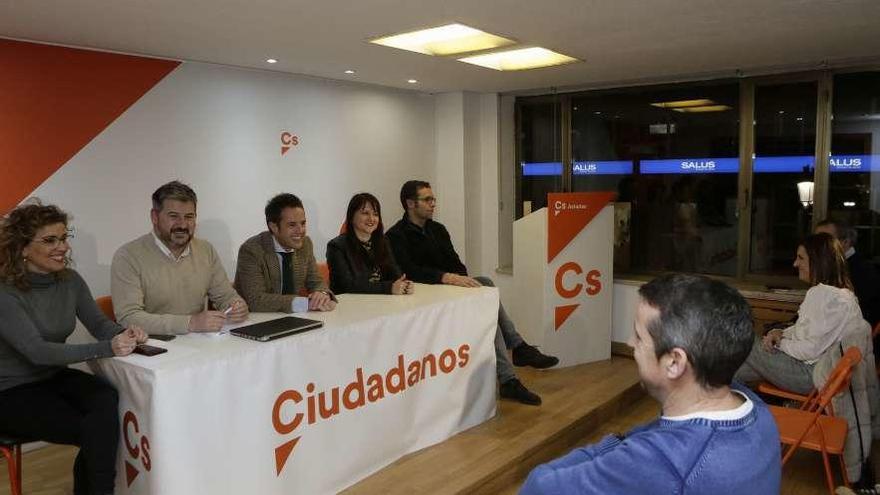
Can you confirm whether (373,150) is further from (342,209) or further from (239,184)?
(239,184)

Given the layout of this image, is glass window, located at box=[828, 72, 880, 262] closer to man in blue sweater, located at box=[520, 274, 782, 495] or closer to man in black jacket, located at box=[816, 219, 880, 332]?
man in black jacket, located at box=[816, 219, 880, 332]

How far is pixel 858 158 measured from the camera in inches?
191

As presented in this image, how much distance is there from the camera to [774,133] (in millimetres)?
5164

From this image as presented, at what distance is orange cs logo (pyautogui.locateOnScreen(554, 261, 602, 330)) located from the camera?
502 cm

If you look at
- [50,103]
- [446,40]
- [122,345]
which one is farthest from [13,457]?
[446,40]

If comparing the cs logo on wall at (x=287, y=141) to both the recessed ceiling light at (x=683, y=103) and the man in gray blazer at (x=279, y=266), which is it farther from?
the recessed ceiling light at (x=683, y=103)

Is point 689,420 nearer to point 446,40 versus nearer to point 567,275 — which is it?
point 446,40

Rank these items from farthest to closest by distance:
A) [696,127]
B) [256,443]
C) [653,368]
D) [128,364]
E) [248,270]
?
[696,127], [248,270], [256,443], [128,364], [653,368]

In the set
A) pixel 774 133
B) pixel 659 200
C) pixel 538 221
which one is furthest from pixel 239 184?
pixel 774 133

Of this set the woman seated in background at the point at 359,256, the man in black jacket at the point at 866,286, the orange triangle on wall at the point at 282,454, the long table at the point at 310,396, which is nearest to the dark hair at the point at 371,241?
the woman seated in background at the point at 359,256

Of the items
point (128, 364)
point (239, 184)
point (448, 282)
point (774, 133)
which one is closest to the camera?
point (128, 364)

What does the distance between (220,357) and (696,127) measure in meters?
4.57

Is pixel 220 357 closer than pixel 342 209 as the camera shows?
Yes

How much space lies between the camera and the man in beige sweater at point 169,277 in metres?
2.72
